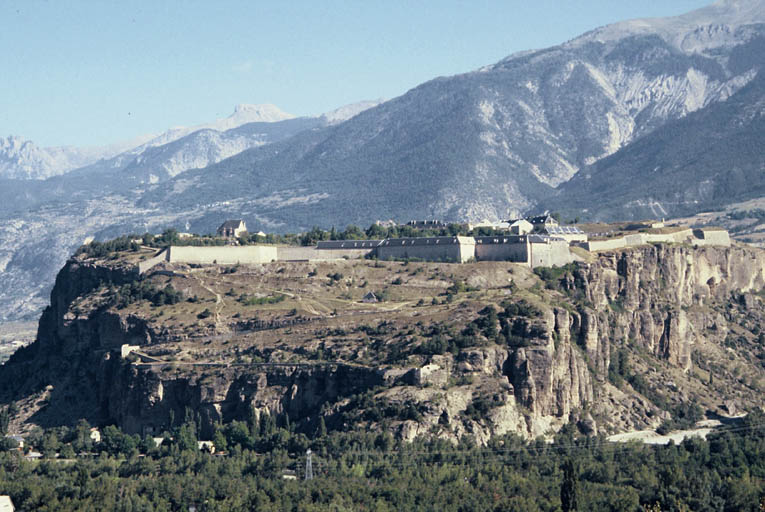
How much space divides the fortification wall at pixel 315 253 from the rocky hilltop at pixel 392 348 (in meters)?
4.90

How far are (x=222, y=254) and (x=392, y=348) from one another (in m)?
32.5

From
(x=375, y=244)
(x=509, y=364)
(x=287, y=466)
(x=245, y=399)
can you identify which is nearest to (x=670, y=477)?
(x=509, y=364)

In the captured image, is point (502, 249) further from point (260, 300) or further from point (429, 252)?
point (260, 300)

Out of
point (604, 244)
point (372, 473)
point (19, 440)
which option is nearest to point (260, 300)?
point (19, 440)

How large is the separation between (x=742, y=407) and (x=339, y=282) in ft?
122

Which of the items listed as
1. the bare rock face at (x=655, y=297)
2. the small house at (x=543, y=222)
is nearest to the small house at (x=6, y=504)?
the bare rock face at (x=655, y=297)

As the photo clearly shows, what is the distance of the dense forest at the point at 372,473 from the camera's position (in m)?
96.6

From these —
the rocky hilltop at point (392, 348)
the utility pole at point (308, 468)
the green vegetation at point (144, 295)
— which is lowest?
the utility pole at point (308, 468)

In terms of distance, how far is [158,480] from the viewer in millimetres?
102062

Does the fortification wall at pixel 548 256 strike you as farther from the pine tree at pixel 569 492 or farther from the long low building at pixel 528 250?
the pine tree at pixel 569 492

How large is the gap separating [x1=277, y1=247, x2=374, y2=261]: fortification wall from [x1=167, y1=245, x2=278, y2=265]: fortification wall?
4.56ft

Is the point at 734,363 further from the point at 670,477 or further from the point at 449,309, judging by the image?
the point at 670,477

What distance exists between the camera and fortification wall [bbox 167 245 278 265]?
464ft

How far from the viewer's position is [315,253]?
14688 cm
